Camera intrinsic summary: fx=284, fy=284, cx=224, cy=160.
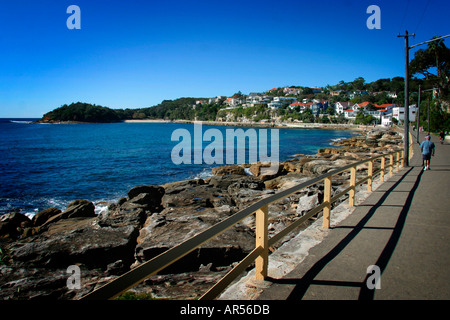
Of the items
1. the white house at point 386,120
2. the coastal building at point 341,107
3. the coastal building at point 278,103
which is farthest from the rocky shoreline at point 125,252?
the coastal building at point 278,103

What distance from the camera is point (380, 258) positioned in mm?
4082

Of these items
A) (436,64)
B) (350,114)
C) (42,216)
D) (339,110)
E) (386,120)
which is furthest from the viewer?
(339,110)

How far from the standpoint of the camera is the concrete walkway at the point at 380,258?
3.17 m

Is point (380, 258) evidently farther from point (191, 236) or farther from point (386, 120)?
point (386, 120)

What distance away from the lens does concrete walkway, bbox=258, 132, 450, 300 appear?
317 centimetres

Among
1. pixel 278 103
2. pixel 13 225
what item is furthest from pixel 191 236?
pixel 278 103

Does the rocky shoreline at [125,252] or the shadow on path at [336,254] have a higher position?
the shadow on path at [336,254]

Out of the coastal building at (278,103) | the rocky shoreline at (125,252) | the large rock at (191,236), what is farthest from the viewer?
the coastal building at (278,103)

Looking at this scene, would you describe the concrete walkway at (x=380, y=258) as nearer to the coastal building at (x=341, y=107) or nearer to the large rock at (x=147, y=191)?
the large rock at (x=147, y=191)

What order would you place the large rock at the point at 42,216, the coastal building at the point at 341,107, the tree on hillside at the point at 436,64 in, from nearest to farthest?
the large rock at the point at 42,216
the tree on hillside at the point at 436,64
the coastal building at the point at 341,107

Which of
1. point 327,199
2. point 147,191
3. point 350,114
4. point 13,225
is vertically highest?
point 350,114

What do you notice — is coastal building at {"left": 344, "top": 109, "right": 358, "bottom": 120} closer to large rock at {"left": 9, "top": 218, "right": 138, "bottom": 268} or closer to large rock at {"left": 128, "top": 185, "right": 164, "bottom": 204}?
large rock at {"left": 128, "top": 185, "right": 164, "bottom": 204}

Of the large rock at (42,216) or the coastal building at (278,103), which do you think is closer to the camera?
the large rock at (42,216)
